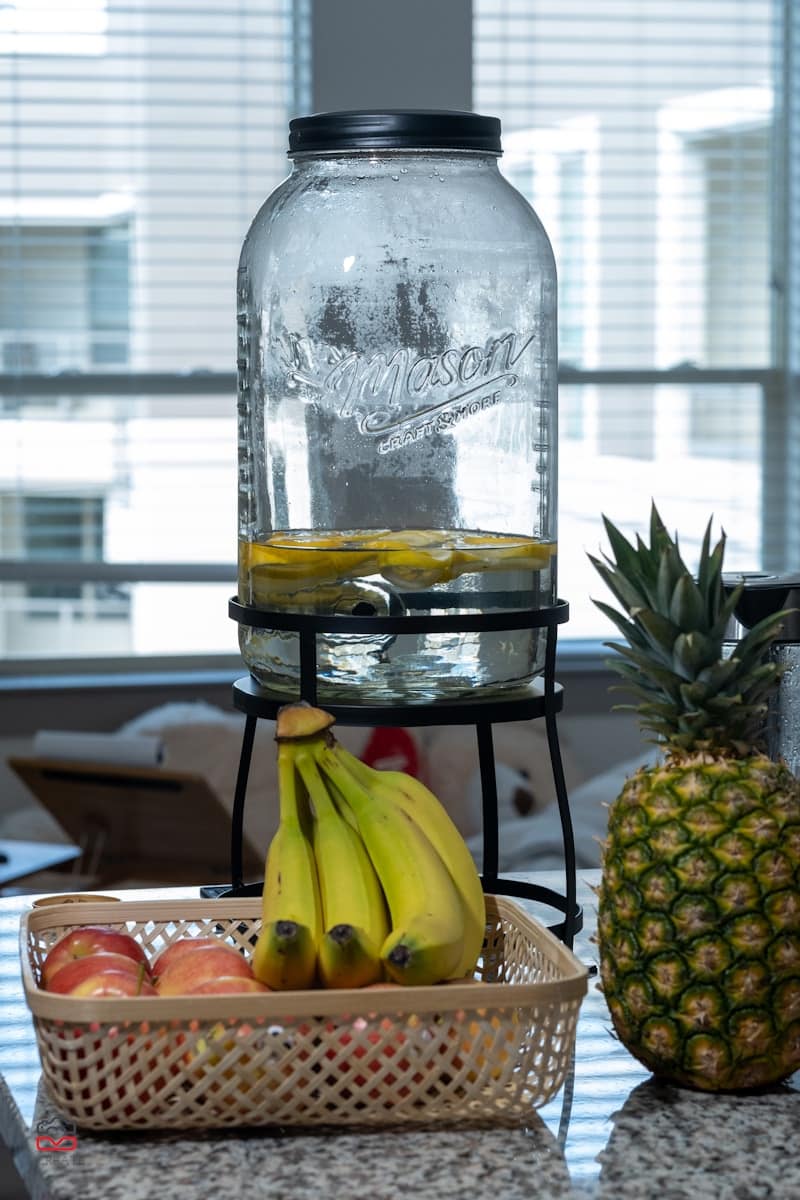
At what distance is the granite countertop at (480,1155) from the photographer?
2.46 feet

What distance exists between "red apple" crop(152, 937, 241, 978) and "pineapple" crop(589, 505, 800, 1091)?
0.67 feet

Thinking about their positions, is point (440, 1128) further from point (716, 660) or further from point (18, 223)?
point (18, 223)

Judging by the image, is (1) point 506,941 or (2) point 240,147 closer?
(1) point 506,941

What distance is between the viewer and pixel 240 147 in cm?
372

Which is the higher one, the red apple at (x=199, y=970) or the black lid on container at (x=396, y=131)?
the black lid on container at (x=396, y=131)

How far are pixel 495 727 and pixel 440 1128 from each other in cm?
269

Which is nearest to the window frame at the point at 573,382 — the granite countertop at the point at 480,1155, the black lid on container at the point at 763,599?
the black lid on container at the point at 763,599

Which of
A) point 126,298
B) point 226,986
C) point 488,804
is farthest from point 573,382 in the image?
point 226,986

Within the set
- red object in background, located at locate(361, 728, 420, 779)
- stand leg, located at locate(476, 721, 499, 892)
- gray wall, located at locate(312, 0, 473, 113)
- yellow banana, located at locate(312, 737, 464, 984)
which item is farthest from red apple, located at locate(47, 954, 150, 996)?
gray wall, located at locate(312, 0, 473, 113)

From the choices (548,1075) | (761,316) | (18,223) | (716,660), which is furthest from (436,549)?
(761,316)

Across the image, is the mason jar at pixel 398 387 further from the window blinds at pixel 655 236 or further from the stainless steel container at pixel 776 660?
the window blinds at pixel 655 236

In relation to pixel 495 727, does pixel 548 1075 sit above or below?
above

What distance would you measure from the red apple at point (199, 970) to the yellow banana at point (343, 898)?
48mm

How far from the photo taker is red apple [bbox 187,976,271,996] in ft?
2.62
